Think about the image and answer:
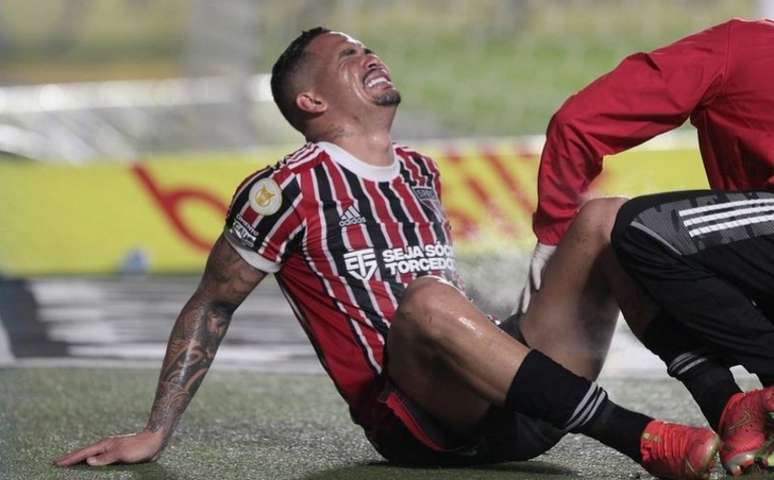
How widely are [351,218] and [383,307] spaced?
0.19m

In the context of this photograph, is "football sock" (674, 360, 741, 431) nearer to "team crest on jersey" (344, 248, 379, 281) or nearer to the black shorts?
the black shorts

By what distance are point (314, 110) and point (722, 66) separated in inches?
34.1

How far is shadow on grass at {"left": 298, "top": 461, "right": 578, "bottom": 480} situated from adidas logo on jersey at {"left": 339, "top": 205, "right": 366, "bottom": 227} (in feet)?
1.54

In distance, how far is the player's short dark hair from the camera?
3.33 m

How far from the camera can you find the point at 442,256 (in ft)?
10.3

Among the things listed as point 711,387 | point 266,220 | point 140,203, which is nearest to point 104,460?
point 266,220

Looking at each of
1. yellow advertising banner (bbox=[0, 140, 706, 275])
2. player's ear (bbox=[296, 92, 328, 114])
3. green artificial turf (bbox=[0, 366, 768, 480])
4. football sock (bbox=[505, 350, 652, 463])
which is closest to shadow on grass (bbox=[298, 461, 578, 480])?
green artificial turf (bbox=[0, 366, 768, 480])

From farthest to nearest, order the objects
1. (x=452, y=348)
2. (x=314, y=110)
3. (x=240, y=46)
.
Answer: (x=240, y=46)
(x=314, y=110)
(x=452, y=348)

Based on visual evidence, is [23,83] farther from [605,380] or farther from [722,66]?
[722,66]

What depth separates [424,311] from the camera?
2.78 meters

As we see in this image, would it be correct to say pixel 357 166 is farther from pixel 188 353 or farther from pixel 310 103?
pixel 188 353

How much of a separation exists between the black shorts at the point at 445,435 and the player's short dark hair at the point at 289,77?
2.13ft

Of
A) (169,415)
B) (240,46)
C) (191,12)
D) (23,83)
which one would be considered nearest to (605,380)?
(169,415)

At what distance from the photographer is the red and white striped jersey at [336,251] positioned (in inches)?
119
